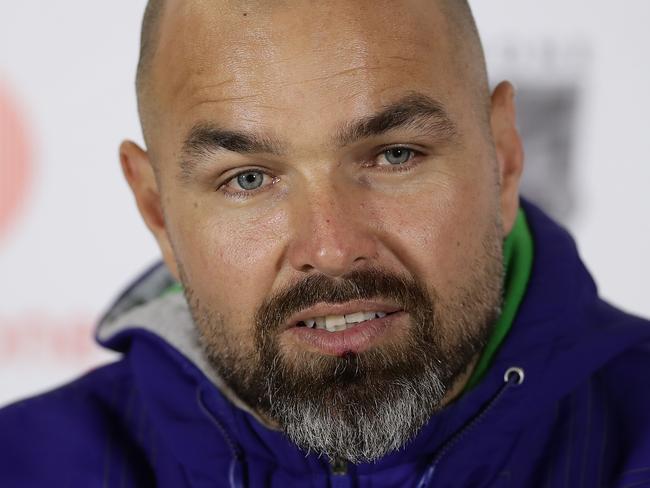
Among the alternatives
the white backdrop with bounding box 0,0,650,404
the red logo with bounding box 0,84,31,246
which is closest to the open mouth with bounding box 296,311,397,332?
the white backdrop with bounding box 0,0,650,404

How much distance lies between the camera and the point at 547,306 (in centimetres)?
138

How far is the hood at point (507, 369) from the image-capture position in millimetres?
1331

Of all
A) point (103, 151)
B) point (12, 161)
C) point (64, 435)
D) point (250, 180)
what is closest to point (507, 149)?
point (250, 180)

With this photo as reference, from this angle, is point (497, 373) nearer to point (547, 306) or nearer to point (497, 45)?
point (547, 306)

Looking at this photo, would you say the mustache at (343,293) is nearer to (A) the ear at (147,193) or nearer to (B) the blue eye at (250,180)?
(B) the blue eye at (250,180)

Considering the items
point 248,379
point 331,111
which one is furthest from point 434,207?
point 248,379

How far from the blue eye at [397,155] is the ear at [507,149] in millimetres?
206

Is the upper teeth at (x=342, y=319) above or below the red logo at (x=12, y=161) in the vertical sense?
below

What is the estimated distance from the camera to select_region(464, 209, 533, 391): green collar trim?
4.66 ft

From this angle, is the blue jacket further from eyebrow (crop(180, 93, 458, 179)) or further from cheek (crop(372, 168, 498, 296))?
eyebrow (crop(180, 93, 458, 179))

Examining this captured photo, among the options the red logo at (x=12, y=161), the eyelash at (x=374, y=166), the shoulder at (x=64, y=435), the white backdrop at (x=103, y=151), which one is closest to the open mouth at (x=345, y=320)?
the eyelash at (x=374, y=166)

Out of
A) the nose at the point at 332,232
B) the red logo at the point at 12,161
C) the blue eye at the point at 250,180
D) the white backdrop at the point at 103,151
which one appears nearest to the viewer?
the nose at the point at 332,232

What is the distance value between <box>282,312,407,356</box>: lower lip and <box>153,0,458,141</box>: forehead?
9.9 inches

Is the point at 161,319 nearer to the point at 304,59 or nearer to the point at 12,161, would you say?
the point at 304,59
